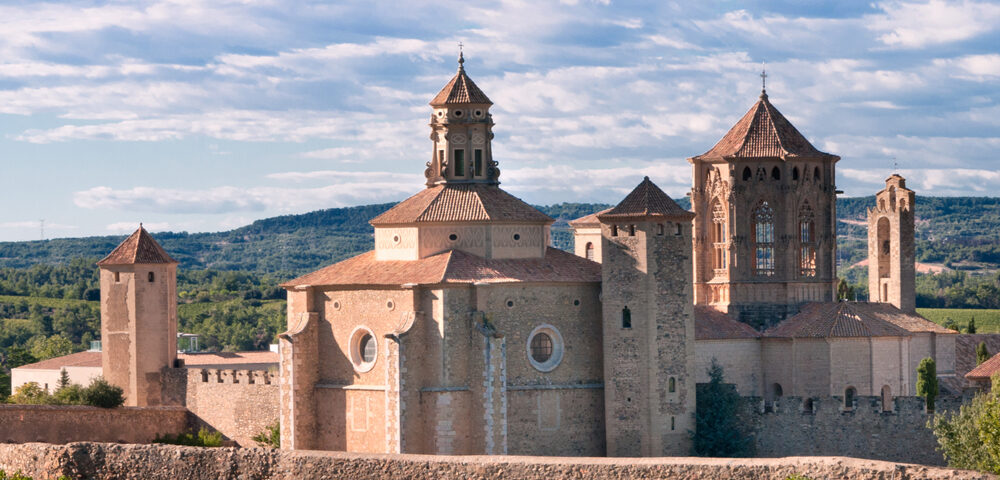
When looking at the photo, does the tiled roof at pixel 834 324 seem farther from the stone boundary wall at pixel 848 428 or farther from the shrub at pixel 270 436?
the shrub at pixel 270 436

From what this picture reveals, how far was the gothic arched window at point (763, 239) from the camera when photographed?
56.6m

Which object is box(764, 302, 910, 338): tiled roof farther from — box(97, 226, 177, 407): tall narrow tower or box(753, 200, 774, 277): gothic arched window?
box(97, 226, 177, 407): tall narrow tower

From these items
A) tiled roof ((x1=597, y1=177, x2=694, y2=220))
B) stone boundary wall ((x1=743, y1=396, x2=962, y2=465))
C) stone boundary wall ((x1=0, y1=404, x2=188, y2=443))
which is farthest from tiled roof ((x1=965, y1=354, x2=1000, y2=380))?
stone boundary wall ((x1=0, y1=404, x2=188, y2=443))

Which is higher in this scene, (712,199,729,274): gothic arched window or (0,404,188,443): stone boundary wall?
(712,199,729,274): gothic arched window

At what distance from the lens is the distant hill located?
16425 centimetres

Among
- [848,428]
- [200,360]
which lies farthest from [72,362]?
[848,428]

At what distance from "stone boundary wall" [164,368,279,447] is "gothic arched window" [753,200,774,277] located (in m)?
16.4

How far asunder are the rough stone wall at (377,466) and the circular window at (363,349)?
12960 millimetres

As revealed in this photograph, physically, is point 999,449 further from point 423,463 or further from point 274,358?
point 274,358

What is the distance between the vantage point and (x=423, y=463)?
34.2m

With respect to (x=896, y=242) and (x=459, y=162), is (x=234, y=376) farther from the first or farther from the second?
(x=896, y=242)

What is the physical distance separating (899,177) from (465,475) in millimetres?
35798

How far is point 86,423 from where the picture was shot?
52.7m

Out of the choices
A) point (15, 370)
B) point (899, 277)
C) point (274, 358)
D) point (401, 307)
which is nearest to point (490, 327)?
point (401, 307)
